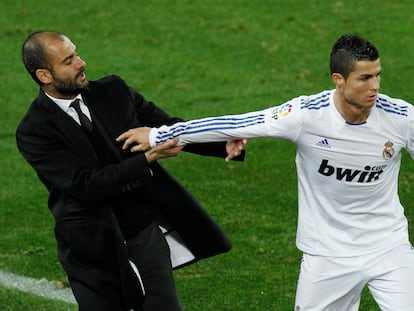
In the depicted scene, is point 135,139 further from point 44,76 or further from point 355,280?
point 355,280

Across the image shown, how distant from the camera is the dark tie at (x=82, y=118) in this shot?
7.54 meters

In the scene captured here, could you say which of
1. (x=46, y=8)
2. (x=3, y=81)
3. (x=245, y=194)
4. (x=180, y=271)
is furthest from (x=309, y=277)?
(x=46, y=8)

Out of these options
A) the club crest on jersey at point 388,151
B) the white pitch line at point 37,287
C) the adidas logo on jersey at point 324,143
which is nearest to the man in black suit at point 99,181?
the adidas logo on jersey at point 324,143

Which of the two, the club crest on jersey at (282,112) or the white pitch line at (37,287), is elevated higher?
the club crest on jersey at (282,112)

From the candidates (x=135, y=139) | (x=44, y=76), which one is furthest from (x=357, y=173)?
(x=44, y=76)

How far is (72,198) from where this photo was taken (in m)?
7.56

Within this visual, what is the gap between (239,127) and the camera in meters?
7.42

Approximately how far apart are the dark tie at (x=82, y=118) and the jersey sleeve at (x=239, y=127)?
15.4 inches

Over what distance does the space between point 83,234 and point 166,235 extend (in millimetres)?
682

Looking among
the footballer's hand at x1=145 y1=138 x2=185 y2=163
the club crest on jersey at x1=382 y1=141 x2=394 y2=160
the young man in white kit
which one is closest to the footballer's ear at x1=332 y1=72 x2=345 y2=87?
the young man in white kit

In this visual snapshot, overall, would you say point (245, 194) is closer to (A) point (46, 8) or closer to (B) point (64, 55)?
(B) point (64, 55)

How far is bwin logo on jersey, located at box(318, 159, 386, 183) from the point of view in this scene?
23.7 feet

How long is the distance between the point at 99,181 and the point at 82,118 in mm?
456

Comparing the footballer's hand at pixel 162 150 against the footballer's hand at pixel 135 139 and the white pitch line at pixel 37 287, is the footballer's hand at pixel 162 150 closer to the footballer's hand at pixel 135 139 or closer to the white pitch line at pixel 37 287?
the footballer's hand at pixel 135 139
